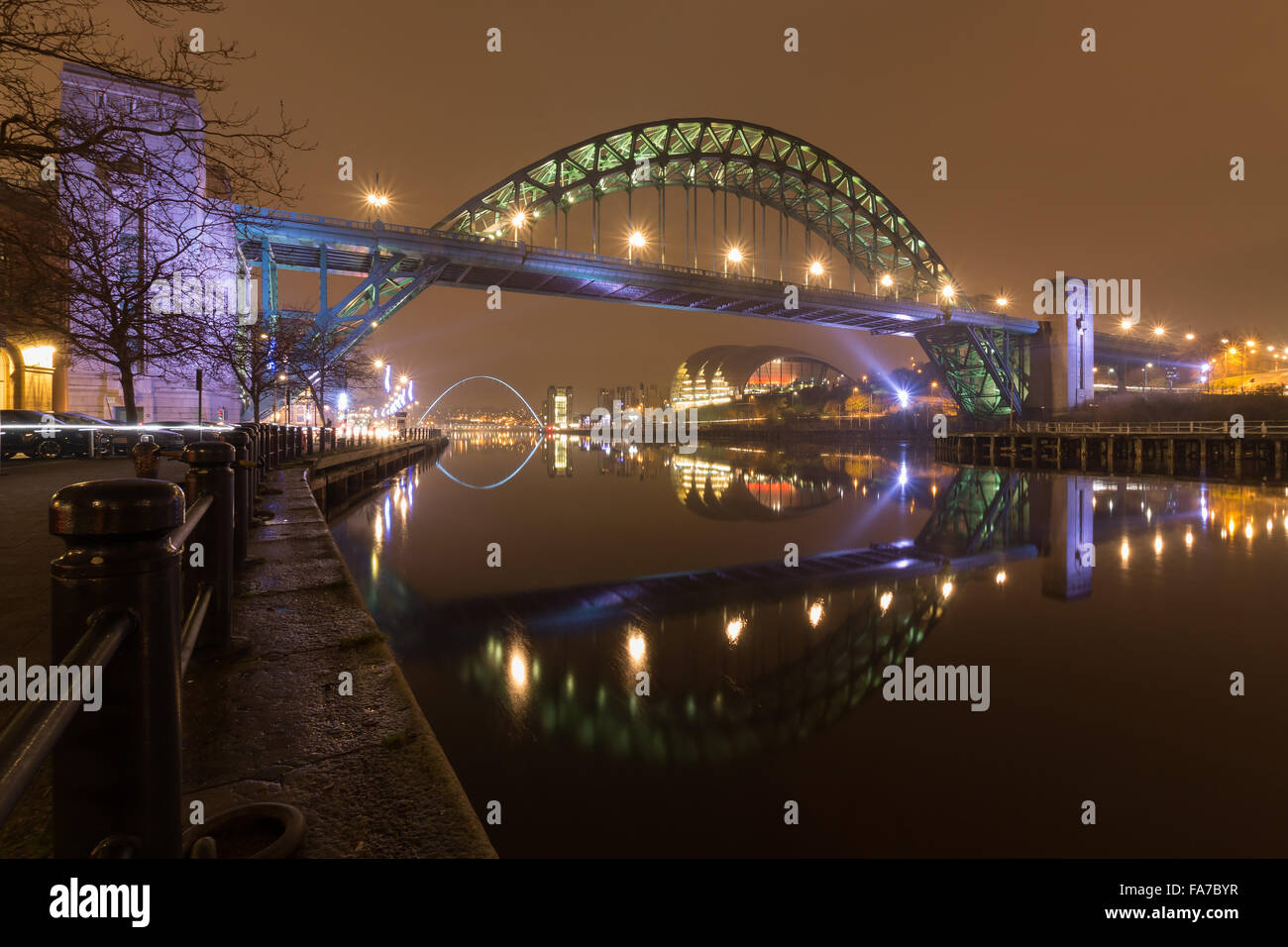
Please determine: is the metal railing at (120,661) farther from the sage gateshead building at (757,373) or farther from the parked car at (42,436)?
the sage gateshead building at (757,373)

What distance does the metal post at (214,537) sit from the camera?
3.06 m

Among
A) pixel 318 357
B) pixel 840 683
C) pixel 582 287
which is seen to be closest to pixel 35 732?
pixel 840 683

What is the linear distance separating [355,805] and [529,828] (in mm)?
1270

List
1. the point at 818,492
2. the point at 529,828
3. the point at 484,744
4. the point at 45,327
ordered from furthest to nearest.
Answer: the point at 818,492, the point at 45,327, the point at 484,744, the point at 529,828

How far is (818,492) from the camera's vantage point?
1952cm

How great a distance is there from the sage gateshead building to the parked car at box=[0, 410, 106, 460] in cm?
9994

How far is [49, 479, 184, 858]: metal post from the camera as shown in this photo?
3.54ft

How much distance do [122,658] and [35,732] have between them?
1.11ft

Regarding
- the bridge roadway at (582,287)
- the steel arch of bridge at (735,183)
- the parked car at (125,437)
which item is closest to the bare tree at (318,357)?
the bridge roadway at (582,287)

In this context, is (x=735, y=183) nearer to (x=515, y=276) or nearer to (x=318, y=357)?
(x=515, y=276)

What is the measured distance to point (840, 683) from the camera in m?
4.81

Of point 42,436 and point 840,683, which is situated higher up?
point 42,436
